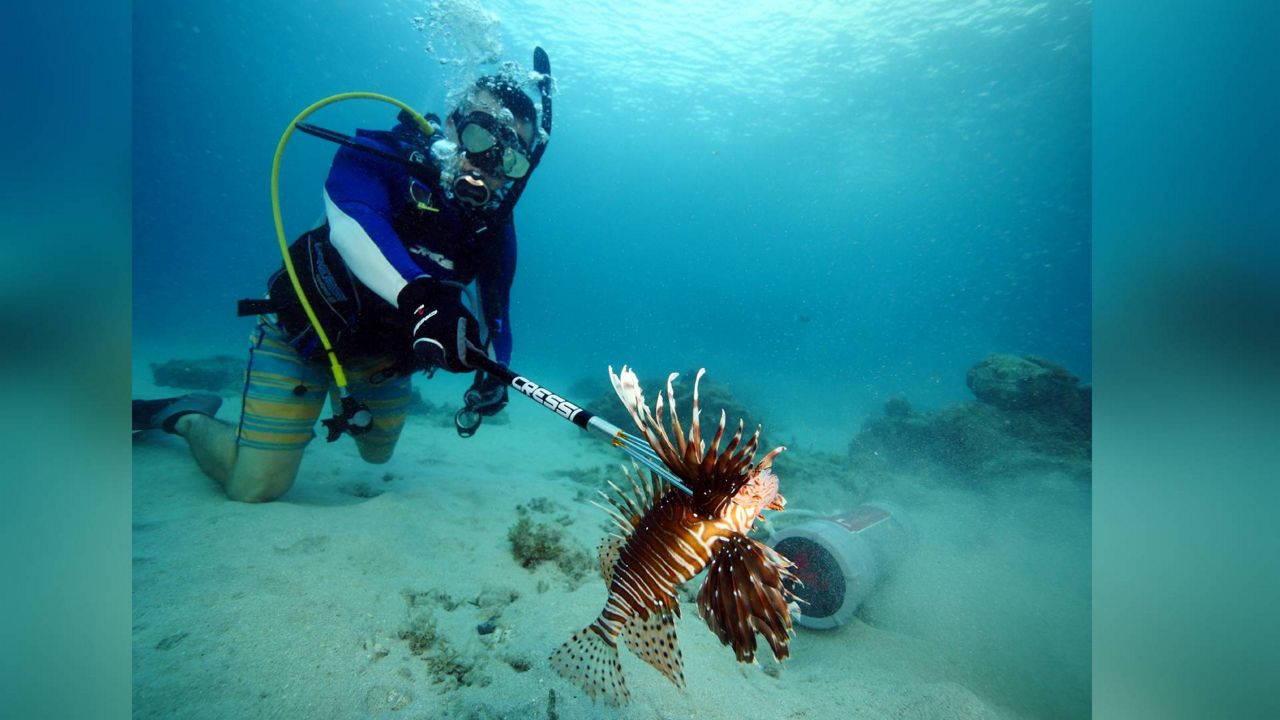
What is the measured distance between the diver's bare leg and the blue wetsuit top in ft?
6.84

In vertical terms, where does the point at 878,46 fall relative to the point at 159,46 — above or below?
below

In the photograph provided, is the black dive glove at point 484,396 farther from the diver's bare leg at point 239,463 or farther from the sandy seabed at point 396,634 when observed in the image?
the diver's bare leg at point 239,463

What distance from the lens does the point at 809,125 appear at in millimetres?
31312

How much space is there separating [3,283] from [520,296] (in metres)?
113

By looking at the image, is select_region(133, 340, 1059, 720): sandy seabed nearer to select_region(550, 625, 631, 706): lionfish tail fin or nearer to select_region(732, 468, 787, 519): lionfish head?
select_region(732, 468, 787, 519): lionfish head

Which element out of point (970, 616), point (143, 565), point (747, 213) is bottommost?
point (970, 616)

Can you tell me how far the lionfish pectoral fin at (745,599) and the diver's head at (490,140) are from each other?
3483mm

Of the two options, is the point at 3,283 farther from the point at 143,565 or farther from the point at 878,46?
the point at 878,46

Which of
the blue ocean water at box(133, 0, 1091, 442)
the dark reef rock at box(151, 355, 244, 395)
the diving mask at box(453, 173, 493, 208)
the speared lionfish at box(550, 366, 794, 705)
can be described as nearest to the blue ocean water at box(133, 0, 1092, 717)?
the blue ocean water at box(133, 0, 1091, 442)

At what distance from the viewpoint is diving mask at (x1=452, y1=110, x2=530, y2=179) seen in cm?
379

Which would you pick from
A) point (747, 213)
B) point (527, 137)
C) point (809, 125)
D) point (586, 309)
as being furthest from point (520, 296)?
point (527, 137)

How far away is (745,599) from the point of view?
1386mm

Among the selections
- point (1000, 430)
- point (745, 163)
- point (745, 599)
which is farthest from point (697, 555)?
point (745, 163)

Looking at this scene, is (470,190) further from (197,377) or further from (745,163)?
(745,163)
